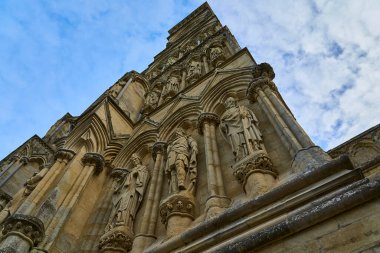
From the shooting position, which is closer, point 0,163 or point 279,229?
point 279,229

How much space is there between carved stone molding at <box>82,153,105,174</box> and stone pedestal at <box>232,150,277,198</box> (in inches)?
172

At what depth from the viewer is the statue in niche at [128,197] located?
596cm

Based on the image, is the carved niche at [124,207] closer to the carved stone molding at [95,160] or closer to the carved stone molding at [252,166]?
the carved stone molding at [95,160]

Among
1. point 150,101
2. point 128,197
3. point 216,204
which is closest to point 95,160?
point 128,197

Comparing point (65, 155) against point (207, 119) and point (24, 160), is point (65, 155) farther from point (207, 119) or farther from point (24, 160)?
point (24, 160)

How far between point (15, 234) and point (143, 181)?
2.54m

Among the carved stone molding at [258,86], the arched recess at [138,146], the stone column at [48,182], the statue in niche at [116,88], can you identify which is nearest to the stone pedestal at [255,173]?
the carved stone molding at [258,86]

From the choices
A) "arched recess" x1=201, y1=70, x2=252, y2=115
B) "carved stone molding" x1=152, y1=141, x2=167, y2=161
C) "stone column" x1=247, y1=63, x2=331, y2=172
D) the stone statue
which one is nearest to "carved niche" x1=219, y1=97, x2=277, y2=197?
"stone column" x1=247, y1=63, x2=331, y2=172

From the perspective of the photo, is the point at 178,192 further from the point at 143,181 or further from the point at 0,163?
the point at 0,163

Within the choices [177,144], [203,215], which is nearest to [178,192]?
[203,215]

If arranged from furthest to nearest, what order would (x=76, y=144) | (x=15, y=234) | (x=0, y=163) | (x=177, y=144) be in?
1. (x=0, y=163)
2. (x=76, y=144)
3. (x=177, y=144)
4. (x=15, y=234)

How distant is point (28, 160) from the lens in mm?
13398

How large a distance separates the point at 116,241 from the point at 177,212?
1.28 metres

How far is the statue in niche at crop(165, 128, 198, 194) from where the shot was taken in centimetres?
558
